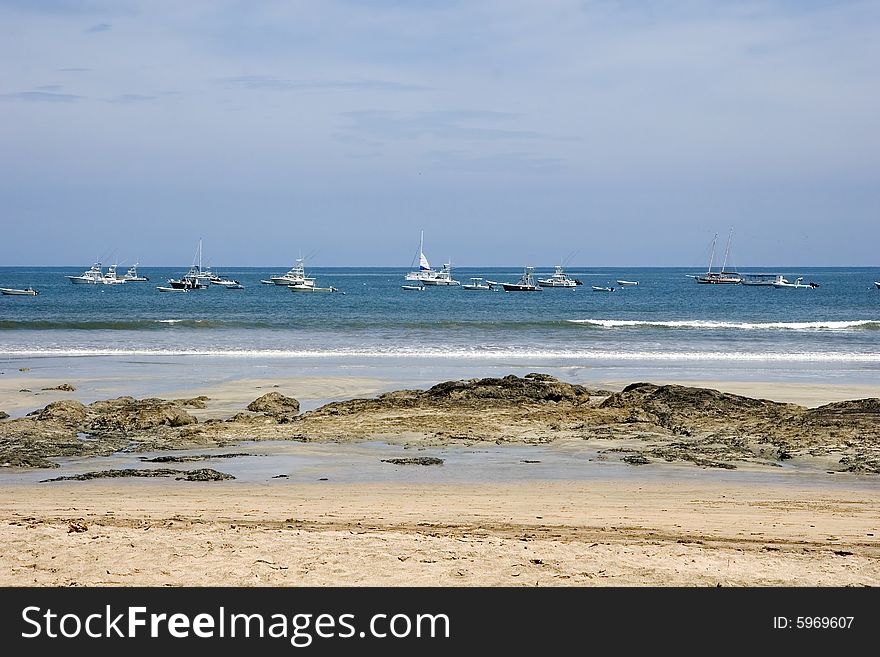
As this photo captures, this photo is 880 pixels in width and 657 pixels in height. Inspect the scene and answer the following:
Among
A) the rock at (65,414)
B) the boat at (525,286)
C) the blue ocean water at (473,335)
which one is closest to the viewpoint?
the rock at (65,414)

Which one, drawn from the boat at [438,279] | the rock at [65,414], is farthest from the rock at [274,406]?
the boat at [438,279]

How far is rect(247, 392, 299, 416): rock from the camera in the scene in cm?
1569

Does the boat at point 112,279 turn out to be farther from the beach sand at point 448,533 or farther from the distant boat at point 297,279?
the beach sand at point 448,533

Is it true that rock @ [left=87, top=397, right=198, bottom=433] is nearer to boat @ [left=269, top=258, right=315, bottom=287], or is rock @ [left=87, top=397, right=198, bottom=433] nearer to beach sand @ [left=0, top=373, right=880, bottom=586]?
beach sand @ [left=0, top=373, right=880, bottom=586]

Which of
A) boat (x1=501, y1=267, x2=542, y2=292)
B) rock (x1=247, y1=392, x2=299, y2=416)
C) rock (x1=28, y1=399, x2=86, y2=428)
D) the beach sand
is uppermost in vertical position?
boat (x1=501, y1=267, x2=542, y2=292)

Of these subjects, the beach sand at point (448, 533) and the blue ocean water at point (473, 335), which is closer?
the beach sand at point (448, 533)

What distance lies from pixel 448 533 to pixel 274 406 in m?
8.80

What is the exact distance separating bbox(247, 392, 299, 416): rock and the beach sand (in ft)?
17.6

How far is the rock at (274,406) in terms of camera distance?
15.7 metres

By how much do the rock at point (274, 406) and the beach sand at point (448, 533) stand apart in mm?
5359

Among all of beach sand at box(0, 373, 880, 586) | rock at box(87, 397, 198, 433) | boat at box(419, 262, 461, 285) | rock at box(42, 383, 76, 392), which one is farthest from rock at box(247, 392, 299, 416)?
boat at box(419, 262, 461, 285)
